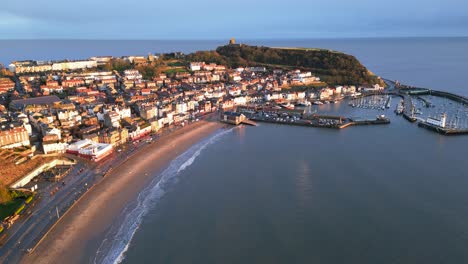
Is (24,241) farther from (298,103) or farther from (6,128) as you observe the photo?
(298,103)

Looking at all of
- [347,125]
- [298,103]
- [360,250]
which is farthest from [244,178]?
[298,103]

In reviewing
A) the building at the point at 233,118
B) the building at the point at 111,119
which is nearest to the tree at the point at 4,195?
the building at the point at 111,119

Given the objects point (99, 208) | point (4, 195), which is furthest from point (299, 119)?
point (4, 195)

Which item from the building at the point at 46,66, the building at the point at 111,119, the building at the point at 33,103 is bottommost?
the building at the point at 111,119

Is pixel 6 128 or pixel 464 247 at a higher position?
pixel 6 128

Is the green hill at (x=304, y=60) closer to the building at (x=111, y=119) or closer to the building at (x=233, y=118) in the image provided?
the building at (x=233, y=118)

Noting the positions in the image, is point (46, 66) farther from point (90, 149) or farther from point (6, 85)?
point (90, 149)
